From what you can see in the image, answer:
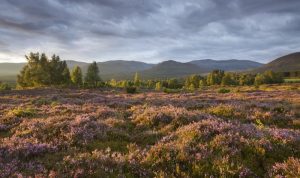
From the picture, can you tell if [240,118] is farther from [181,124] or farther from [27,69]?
[27,69]

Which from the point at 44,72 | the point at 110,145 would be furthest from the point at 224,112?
the point at 44,72

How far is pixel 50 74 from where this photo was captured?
9669cm

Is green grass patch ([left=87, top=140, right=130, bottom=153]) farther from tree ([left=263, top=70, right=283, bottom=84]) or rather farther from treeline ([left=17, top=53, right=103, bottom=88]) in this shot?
tree ([left=263, top=70, right=283, bottom=84])

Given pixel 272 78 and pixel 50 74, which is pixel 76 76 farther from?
pixel 272 78

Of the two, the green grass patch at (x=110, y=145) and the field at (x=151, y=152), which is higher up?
the field at (x=151, y=152)

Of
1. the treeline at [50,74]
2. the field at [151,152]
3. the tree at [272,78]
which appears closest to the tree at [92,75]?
the treeline at [50,74]

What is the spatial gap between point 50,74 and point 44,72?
2.50 m

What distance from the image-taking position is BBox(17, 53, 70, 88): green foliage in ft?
309

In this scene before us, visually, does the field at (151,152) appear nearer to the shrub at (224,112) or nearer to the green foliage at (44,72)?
the shrub at (224,112)

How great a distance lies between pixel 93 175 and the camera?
655 cm

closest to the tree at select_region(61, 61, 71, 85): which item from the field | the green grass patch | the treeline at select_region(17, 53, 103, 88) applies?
the treeline at select_region(17, 53, 103, 88)

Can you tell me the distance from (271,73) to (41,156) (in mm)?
145686

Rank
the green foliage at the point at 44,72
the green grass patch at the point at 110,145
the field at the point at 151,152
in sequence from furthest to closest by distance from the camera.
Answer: the green foliage at the point at 44,72 → the green grass patch at the point at 110,145 → the field at the point at 151,152

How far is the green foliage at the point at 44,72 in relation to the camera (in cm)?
9406
